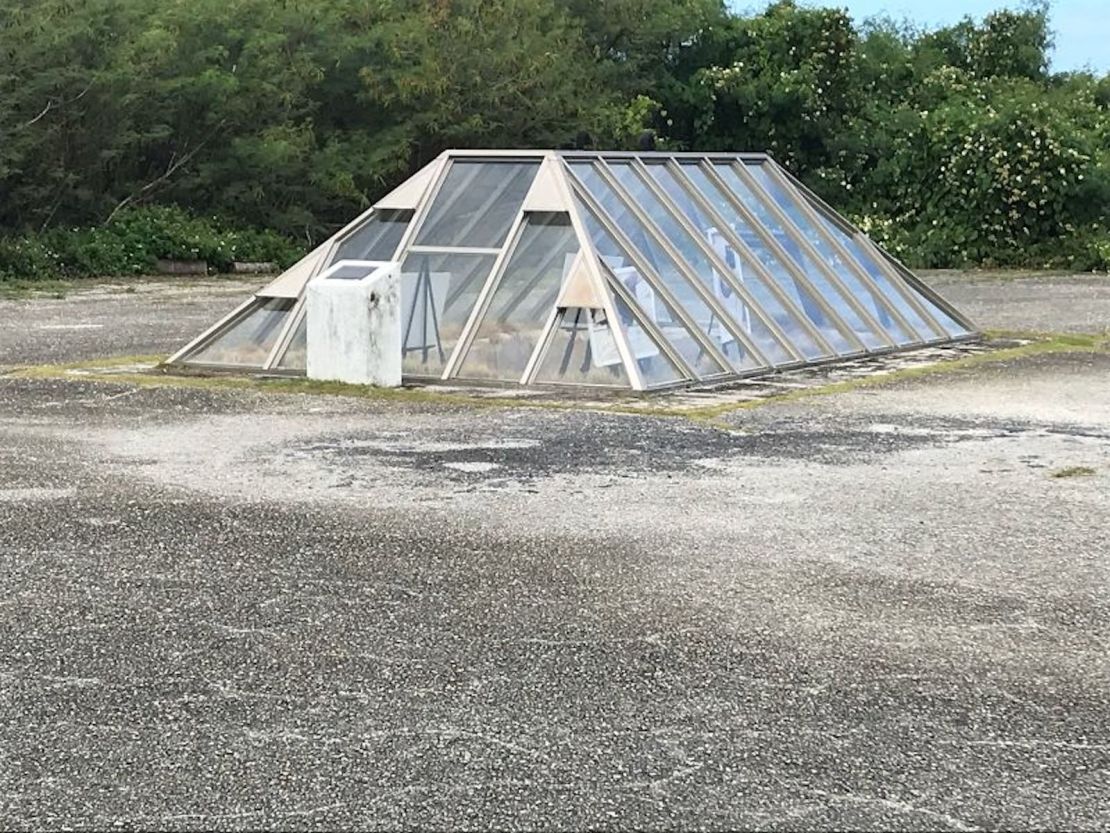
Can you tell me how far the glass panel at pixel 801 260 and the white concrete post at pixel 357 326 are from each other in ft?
13.0

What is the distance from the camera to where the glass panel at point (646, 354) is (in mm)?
11375

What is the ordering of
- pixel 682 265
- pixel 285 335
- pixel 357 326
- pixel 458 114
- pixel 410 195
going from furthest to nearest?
pixel 458 114
pixel 410 195
pixel 682 265
pixel 285 335
pixel 357 326

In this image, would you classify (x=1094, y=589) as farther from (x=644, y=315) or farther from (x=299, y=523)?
(x=644, y=315)

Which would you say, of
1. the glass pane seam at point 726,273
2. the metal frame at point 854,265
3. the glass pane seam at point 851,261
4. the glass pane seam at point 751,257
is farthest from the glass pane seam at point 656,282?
the glass pane seam at point 851,261

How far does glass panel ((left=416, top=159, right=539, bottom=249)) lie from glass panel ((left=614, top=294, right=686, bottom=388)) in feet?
4.11

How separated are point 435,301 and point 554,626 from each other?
7034 millimetres

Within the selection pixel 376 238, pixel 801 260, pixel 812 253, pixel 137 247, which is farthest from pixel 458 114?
pixel 376 238

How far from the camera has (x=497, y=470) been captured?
8367 millimetres

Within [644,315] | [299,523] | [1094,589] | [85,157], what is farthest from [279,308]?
[85,157]

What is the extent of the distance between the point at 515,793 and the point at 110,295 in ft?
63.8

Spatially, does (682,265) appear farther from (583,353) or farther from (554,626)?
(554,626)

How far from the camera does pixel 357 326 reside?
11555 mm

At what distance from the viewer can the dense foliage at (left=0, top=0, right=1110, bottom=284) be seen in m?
26.1

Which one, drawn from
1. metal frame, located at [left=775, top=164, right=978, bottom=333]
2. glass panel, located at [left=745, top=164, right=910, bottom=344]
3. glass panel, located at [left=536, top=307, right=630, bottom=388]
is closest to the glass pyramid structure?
glass panel, located at [left=536, top=307, right=630, bottom=388]
